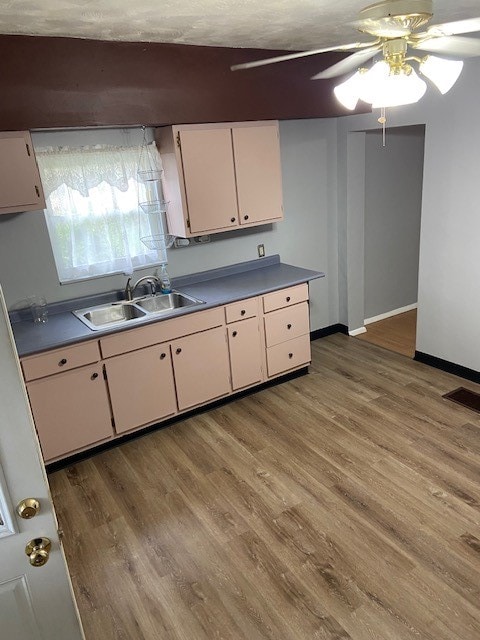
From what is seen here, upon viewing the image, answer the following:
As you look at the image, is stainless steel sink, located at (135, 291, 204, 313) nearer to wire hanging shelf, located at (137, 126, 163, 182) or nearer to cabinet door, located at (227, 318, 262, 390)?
cabinet door, located at (227, 318, 262, 390)

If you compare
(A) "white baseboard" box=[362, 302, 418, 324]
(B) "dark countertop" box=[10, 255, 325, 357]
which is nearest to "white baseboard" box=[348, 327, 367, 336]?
(A) "white baseboard" box=[362, 302, 418, 324]

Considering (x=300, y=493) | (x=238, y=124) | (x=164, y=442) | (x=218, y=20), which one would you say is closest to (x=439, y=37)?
(x=218, y=20)

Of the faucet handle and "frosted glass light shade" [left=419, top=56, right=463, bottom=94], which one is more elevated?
"frosted glass light shade" [left=419, top=56, right=463, bottom=94]

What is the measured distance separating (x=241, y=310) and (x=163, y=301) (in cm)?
62

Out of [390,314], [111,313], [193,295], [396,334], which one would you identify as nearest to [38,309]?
[111,313]

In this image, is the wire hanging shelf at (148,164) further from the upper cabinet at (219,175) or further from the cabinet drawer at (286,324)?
the cabinet drawer at (286,324)

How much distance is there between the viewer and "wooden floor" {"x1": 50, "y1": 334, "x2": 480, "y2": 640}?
2.06 metres

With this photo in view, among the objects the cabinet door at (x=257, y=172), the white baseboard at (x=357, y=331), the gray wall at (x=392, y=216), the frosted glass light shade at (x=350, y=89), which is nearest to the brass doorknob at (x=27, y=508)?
the frosted glass light shade at (x=350, y=89)

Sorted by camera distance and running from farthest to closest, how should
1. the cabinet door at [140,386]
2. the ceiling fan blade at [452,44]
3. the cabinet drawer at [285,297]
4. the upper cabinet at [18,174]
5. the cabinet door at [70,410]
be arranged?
the cabinet drawer at [285,297] → the cabinet door at [140,386] → the cabinet door at [70,410] → the upper cabinet at [18,174] → the ceiling fan blade at [452,44]

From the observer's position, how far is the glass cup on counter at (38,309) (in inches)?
128

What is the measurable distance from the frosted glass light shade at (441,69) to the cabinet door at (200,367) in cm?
216

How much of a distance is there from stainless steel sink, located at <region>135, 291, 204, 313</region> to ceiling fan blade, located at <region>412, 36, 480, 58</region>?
7.35 feet

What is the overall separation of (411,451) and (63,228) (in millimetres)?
2782

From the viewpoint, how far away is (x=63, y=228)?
336cm
